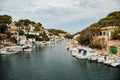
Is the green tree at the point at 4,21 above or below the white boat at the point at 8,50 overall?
above

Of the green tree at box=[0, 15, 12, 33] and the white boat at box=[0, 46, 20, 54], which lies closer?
the white boat at box=[0, 46, 20, 54]

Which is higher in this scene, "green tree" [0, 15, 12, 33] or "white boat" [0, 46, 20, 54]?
"green tree" [0, 15, 12, 33]

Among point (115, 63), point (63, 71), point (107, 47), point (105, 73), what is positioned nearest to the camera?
point (105, 73)

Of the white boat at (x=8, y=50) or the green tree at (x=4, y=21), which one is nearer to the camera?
the white boat at (x=8, y=50)

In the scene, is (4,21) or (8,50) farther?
(4,21)

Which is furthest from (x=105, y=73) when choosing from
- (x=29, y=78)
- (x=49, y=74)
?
(x=29, y=78)

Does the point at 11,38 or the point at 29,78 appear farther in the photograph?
the point at 11,38

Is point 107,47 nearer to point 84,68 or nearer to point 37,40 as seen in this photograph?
point 84,68

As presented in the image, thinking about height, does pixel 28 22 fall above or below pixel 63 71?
above

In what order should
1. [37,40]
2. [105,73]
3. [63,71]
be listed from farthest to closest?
[37,40] → [63,71] → [105,73]

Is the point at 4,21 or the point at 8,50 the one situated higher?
the point at 4,21
